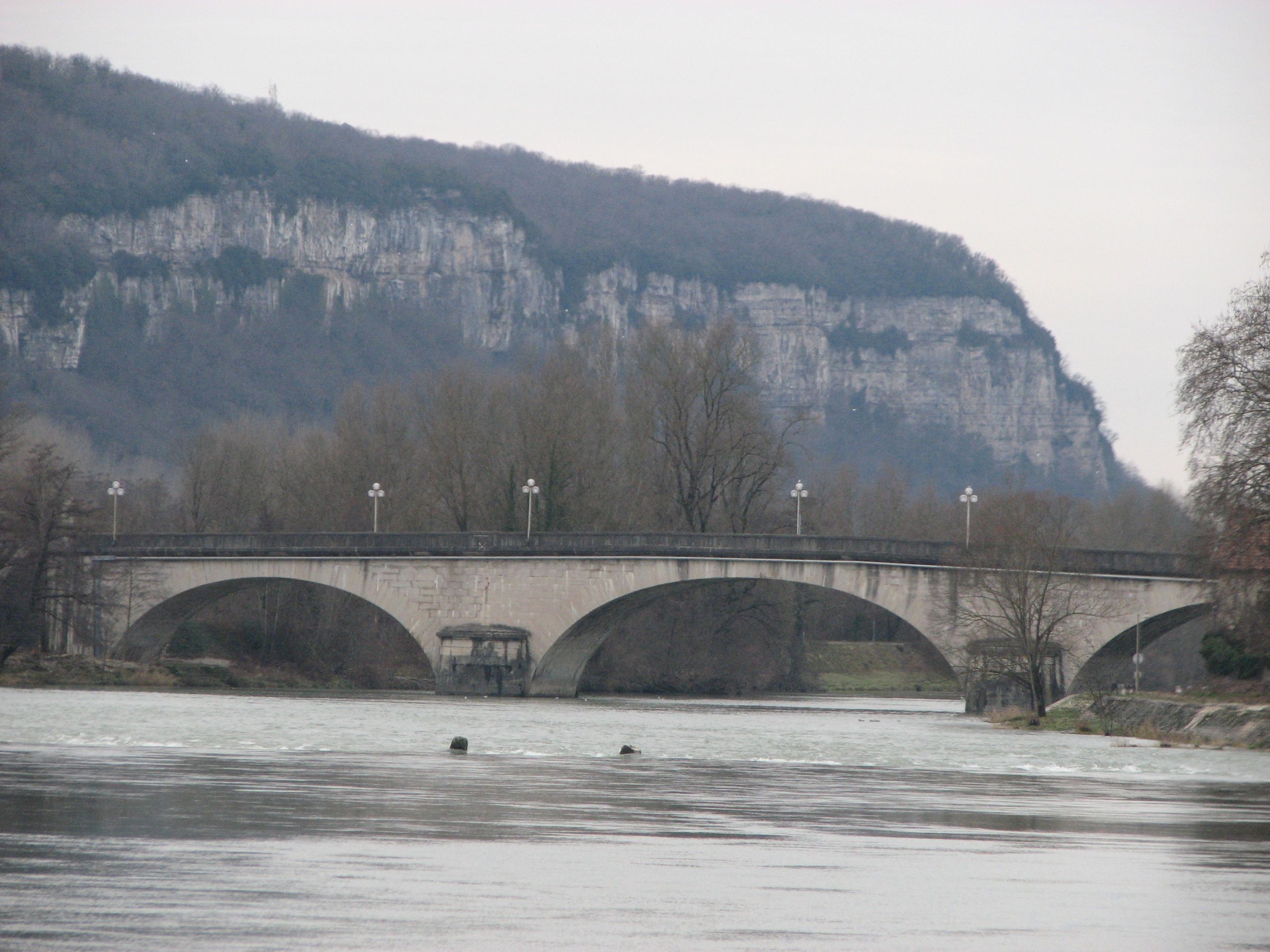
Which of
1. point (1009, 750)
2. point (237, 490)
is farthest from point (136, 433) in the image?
point (1009, 750)

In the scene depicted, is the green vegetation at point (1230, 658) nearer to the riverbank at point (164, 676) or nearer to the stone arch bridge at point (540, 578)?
the stone arch bridge at point (540, 578)

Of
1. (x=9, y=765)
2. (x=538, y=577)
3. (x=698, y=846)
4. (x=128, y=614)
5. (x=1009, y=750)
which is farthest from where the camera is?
(x=128, y=614)

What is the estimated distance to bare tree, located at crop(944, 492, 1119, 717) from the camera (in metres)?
53.9

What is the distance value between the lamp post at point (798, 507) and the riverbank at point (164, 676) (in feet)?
58.6

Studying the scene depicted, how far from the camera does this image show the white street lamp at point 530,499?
7131 centimetres

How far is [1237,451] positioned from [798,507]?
32829mm

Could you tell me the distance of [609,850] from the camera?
583 inches

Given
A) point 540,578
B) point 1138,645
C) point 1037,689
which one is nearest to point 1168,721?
point 1037,689

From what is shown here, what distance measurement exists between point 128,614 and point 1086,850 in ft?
209

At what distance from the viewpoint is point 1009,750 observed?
35375 mm

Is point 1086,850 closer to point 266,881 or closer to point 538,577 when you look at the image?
point 266,881

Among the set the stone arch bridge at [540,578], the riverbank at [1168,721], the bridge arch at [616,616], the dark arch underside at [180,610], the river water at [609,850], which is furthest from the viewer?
the dark arch underside at [180,610]

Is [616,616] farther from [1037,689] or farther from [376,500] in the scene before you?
[1037,689]

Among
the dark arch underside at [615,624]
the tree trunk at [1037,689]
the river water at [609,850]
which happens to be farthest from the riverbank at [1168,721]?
the dark arch underside at [615,624]
